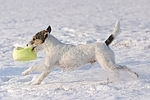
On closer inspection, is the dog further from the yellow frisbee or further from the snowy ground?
the snowy ground

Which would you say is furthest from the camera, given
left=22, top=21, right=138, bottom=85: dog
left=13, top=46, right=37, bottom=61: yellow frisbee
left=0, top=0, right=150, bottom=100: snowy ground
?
left=13, top=46, right=37, bottom=61: yellow frisbee

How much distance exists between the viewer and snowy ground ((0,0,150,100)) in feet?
16.4

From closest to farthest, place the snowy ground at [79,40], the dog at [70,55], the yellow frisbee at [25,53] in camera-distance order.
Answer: the snowy ground at [79,40], the dog at [70,55], the yellow frisbee at [25,53]

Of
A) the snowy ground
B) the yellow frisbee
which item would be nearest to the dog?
the yellow frisbee

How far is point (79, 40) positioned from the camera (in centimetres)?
1006

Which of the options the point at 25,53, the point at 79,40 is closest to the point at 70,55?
the point at 25,53

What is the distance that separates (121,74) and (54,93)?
136 cm

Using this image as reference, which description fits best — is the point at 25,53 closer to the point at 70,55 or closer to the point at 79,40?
the point at 70,55

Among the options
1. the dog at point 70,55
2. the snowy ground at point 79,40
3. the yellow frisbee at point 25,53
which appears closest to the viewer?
the snowy ground at point 79,40

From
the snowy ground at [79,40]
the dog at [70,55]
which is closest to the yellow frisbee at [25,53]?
the dog at [70,55]

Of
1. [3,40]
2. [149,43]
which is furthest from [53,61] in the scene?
[3,40]

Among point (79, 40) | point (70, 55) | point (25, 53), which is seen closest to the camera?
point (70, 55)

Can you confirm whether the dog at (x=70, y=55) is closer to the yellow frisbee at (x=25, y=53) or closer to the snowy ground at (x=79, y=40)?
the yellow frisbee at (x=25, y=53)

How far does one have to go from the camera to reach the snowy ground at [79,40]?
16.4 feet
